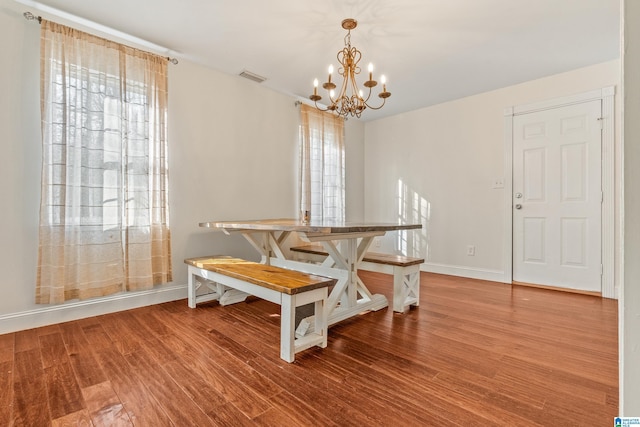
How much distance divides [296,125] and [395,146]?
1616 millimetres

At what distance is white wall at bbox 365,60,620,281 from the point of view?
11.6 ft

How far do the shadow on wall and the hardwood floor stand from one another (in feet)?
6.11

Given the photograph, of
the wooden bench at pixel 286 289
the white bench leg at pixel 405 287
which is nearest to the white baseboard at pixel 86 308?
the wooden bench at pixel 286 289

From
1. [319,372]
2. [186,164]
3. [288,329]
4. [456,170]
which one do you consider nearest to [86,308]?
[186,164]

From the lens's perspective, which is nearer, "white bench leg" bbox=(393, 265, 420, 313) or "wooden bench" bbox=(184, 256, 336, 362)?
"wooden bench" bbox=(184, 256, 336, 362)

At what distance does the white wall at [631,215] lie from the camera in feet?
1.73

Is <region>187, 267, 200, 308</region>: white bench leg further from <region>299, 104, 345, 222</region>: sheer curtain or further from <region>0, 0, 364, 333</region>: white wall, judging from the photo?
<region>299, 104, 345, 222</region>: sheer curtain

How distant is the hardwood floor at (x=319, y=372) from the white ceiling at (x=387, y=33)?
232 centimetres

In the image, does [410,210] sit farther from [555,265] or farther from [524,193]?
[555,265]

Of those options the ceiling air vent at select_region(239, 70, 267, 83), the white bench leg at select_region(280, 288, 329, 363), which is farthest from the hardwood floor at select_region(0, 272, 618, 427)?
the ceiling air vent at select_region(239, 70, 267, 83)

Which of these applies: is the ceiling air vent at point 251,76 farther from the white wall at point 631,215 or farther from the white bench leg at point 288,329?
the white wall at point 631,215

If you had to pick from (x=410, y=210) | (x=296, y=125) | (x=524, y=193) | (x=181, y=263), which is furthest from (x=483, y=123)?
(x=181, y=263)

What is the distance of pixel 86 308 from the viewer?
7.79ft

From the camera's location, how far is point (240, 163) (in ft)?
11.1
